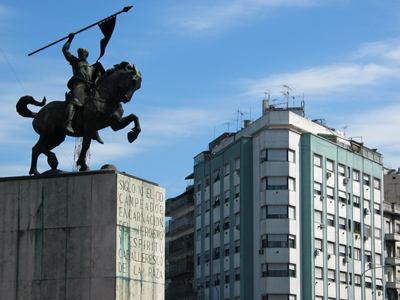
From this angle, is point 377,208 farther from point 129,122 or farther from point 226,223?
point 129,122

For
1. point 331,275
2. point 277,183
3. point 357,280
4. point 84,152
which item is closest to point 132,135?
point 84,152

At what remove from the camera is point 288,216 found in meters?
80.0

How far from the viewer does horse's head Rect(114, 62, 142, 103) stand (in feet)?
76.4

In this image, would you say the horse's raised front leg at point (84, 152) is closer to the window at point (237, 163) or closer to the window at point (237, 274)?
the window at point (237, 274)

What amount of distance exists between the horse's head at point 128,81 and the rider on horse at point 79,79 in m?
0.75

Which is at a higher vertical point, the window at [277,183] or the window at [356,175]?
the window at [356,175]

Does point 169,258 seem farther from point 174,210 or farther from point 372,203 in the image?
point 372,203

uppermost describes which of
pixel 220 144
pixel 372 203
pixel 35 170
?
pixel 220 144

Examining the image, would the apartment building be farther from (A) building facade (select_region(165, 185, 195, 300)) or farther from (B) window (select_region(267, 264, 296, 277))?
(A) building facade (select_region(165, 185, 195, 300))

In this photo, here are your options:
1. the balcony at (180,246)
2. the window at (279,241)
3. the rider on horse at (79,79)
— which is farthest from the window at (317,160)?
the rider on horse at (79,79)

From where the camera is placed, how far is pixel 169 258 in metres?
102

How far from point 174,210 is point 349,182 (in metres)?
22.5

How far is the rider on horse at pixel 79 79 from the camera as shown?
23.3 meters

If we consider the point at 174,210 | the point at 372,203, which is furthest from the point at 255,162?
the point at 174,210
